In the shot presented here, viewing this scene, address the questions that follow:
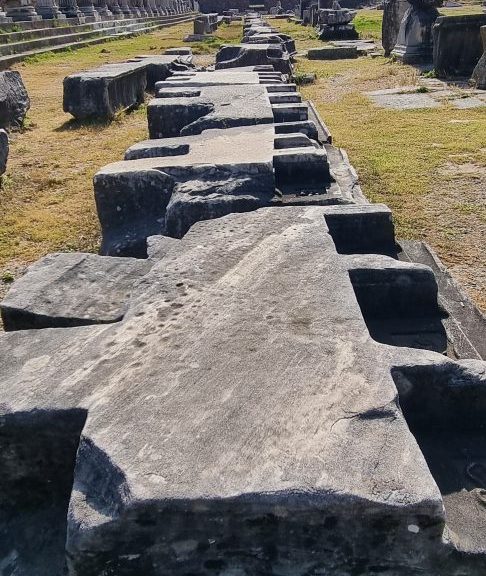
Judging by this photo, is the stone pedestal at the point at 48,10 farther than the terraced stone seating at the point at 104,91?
Yes

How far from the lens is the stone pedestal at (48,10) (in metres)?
22.2

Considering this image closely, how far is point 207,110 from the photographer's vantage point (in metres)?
4.58

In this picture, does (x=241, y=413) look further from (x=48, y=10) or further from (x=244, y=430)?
(x=48, y=10)

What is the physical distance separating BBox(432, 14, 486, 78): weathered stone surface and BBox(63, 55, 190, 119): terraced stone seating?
19.3 feet

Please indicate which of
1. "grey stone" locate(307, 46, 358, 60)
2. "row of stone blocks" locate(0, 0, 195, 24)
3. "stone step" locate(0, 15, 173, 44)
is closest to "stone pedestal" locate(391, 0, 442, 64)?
"grey stone" locate(307, 46, 358, 60)

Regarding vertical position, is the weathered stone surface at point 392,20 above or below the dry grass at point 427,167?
above

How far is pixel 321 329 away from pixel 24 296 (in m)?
1.11

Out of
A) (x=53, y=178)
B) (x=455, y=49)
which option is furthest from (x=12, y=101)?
(x=455, y=49)

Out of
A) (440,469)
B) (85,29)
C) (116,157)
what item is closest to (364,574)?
(440,469)

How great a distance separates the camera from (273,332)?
1671 mm

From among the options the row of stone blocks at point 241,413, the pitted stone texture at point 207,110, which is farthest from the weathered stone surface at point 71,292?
the pitted stone texture at point 207,110

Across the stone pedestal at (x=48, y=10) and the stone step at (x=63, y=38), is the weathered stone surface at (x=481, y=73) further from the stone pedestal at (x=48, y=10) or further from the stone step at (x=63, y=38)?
the stone pedestal at (x=48, y=10)

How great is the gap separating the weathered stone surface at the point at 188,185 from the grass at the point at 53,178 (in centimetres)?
111

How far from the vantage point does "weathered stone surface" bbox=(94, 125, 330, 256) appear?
9.24 feet
